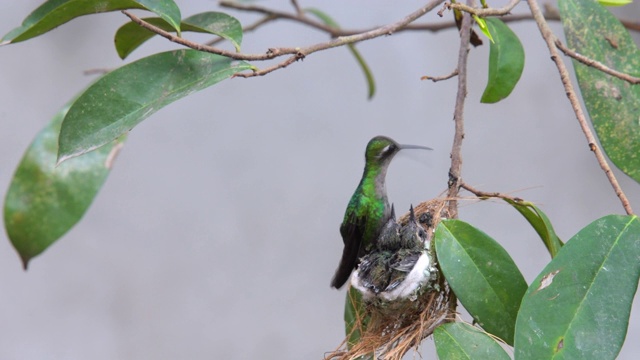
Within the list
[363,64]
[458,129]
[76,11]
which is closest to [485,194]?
[458,129]

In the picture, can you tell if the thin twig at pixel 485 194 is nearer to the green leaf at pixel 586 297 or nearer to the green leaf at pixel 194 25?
the green leaf at pixel 586 297

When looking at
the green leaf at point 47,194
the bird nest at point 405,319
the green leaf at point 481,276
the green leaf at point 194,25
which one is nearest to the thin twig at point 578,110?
the green leaf at point 481,276

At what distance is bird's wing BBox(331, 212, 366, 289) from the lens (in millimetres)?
1069

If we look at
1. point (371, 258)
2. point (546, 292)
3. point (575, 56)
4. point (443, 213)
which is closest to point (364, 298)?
point (371, 258)

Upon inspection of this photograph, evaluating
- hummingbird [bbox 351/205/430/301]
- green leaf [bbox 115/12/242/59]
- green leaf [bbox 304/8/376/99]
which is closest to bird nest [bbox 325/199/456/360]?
hummingbird [bbox 351/205/430/301]

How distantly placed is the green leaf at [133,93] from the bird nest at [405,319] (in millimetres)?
368

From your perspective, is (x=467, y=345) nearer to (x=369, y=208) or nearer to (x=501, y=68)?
(x=369, y=208)

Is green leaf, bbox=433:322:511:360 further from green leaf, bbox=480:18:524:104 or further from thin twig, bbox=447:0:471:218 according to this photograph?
green leaf, bbox=480:18:524:104

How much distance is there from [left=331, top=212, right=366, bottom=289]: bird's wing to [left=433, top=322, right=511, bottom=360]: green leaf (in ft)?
0.77

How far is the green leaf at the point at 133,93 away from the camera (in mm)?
846

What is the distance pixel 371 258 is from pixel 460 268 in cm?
18

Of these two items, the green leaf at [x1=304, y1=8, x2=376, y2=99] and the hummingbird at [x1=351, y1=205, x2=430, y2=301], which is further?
the green leaf at [x1=304, y1=8, x2=376, y2=99]

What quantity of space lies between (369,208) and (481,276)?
0.72 ft

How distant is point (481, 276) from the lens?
891 millimetres
